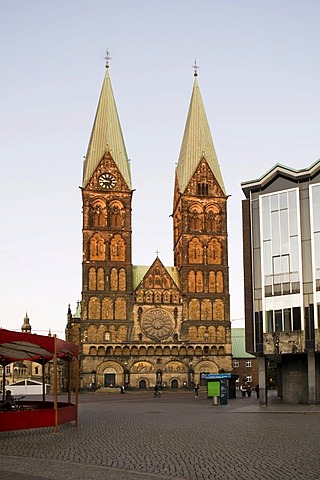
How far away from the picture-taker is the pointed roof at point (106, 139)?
348 ft

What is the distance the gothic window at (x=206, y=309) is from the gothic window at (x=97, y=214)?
761 inches

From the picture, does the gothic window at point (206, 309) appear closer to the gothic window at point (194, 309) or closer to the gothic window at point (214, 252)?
the gothic window at point (194, 309)

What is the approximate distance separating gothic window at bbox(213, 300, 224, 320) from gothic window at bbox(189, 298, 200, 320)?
98.8 inches

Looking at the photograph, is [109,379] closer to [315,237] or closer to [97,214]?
[97,214]

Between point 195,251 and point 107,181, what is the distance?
17.3 m

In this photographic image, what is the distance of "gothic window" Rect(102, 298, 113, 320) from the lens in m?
99.7

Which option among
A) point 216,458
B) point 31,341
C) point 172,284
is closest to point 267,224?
point 31,341

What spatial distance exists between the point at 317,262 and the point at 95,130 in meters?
69.5

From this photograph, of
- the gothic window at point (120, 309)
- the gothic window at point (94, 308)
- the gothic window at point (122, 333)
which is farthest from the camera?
the gothic window at point (120, 309)

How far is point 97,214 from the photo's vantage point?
104 meters

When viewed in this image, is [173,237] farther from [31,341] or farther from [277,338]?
[31,341]

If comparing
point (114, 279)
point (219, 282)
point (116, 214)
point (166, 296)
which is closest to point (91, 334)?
point (114, 279)

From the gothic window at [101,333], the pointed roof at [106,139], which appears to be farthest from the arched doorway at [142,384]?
the pointed roof at [106,139]

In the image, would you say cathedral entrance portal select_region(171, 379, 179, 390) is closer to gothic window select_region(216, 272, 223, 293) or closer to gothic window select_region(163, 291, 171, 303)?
gothic window select_region(163, 291, 171, 303)
